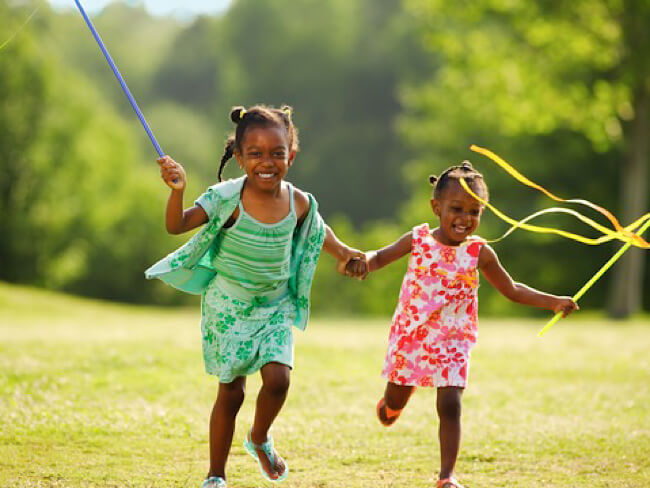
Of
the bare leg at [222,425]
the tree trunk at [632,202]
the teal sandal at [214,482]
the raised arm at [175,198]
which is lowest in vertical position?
the teal sandal at [214,482]

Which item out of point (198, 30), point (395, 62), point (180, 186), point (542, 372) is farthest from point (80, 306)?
point (198, 30)

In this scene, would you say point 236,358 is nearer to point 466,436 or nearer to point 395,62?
point 466,436

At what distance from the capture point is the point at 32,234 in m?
36.8

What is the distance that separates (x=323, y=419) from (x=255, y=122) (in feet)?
Result: 10.1

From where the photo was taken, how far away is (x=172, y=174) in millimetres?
4926

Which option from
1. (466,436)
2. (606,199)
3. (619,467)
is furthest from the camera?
(606,199)

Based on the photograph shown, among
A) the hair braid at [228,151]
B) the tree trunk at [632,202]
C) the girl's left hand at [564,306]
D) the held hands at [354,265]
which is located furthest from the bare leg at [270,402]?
the tree trunk at [632,202]

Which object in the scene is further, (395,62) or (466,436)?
(395,62)

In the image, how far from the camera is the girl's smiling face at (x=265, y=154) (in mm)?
Answer: 5152

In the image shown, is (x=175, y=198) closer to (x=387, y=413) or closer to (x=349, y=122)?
(x=387, y=413)

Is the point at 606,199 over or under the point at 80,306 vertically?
over

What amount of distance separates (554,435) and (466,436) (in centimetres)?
65

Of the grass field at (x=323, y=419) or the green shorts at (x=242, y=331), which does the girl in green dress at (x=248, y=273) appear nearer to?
the green shorts at (x=242, y=331)

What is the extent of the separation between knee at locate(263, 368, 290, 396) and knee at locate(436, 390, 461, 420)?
891 mm
